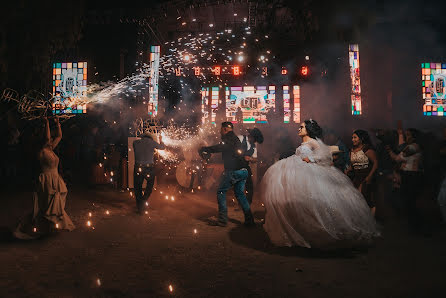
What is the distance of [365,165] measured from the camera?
580cm

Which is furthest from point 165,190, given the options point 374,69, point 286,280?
point 374,69

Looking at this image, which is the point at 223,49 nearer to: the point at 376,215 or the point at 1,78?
the point at 1,78

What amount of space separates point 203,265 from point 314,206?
5.32ft

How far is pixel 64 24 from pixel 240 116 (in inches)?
435

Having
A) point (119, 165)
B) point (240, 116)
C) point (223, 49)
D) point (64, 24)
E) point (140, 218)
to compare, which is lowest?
point (140, 218)

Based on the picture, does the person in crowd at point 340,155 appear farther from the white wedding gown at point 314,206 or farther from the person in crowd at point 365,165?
the white wedding gown at point 314,206

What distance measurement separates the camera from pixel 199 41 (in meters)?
18.3

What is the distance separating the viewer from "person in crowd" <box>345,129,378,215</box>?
18.9 ft

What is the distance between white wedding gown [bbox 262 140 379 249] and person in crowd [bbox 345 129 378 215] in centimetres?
147

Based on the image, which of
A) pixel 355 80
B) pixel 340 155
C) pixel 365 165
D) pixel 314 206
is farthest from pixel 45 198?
pixel 355 80

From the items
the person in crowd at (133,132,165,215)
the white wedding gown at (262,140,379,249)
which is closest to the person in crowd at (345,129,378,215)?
the white wedding gown at (262,140,379,249)

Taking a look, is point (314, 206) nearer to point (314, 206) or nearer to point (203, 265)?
point (314, 206)

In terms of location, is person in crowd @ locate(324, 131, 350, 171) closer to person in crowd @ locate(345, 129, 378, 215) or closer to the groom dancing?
person in crowd @ locate(345, 129, 378, 215)

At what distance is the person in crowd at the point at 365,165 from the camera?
5.77 meters
